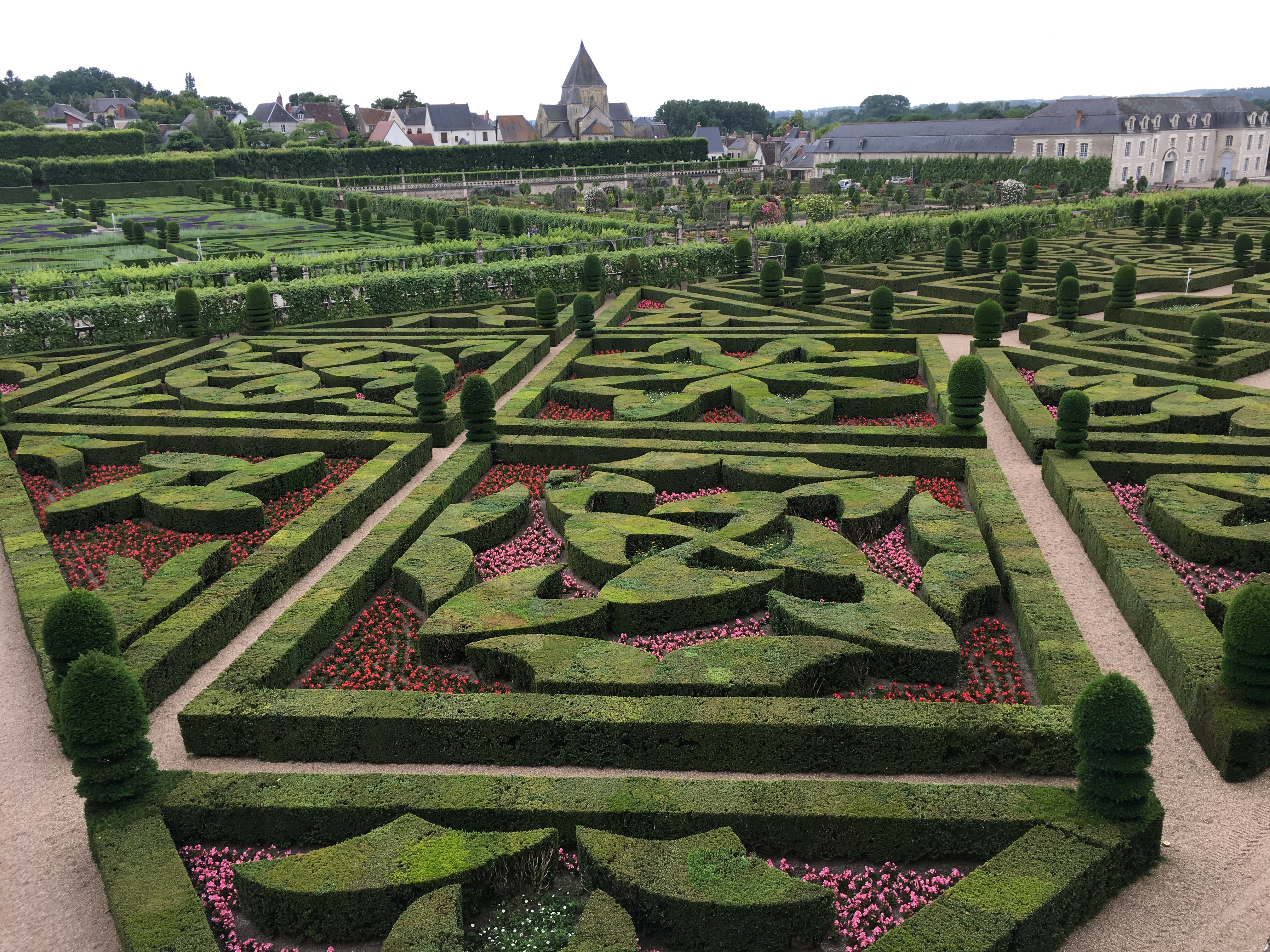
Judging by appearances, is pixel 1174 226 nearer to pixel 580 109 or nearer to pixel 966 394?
pixel 966 394

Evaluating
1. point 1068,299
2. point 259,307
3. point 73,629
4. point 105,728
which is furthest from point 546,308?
point 105,728

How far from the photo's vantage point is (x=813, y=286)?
27172 mm

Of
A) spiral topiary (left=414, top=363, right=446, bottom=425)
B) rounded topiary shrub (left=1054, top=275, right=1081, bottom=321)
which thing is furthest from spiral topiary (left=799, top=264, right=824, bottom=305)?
spiral topiary (left=414, top=363, right=446, bottom=425)

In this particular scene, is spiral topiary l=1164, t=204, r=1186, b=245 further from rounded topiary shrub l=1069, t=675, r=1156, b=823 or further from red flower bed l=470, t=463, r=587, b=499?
rounded topiary shrub l=1069, t=675, r=1156, b=823

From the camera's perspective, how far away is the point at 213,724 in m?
9.02

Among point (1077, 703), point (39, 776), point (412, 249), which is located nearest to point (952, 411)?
point (1077, 703)

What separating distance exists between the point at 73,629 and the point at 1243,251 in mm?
35993

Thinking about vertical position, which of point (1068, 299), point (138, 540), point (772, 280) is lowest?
point (138, 540)

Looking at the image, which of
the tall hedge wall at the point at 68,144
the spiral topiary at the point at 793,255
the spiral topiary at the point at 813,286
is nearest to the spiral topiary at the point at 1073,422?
the spiral topiary at the point at 813,286

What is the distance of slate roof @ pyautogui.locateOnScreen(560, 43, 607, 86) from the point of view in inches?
4951

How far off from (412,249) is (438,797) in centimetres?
2848

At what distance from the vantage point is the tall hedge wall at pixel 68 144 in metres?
84.5

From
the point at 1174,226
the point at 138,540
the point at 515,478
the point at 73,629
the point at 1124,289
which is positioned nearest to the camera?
the point at 73,629

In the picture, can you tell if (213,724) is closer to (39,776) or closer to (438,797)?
(39,776)
